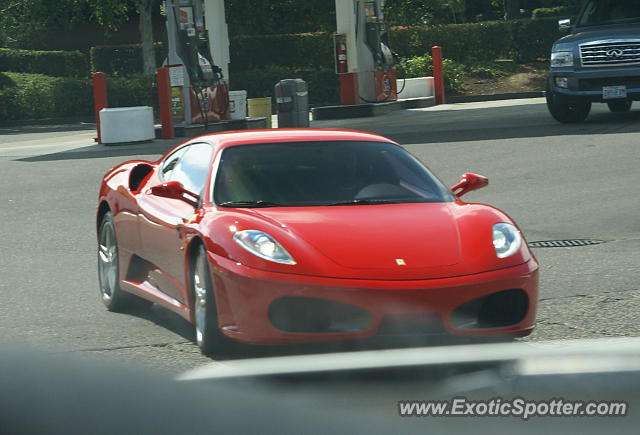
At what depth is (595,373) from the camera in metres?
1.67

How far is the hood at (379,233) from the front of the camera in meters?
5.52

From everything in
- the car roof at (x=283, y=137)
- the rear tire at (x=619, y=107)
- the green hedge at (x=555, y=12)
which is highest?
the green hedge at (x=555, y=12)

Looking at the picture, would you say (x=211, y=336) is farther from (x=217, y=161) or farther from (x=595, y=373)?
(x=595, y=373)

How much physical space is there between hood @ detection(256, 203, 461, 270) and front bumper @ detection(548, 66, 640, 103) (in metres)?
14.3

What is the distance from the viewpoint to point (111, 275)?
779 cm

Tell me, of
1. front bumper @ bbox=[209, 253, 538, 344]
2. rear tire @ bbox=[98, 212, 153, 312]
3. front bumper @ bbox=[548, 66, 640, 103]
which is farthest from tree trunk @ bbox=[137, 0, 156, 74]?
front bumper @ bbox=[209, 253, 538, 344]

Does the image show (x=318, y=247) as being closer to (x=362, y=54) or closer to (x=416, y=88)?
(x=362, y=54)

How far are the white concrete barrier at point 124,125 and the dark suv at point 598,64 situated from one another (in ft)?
25.6

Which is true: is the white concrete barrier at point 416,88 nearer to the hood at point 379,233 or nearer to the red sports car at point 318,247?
the red sports car at point 318,247

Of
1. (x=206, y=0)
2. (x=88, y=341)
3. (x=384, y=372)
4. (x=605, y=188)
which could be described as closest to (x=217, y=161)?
(x=88, y=341)

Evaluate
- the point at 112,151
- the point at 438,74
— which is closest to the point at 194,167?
the point at 112,151

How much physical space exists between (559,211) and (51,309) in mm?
5980

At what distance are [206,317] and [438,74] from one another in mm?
26276

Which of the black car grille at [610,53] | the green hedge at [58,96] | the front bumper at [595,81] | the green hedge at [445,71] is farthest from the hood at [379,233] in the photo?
the green hedge at [58,96]
